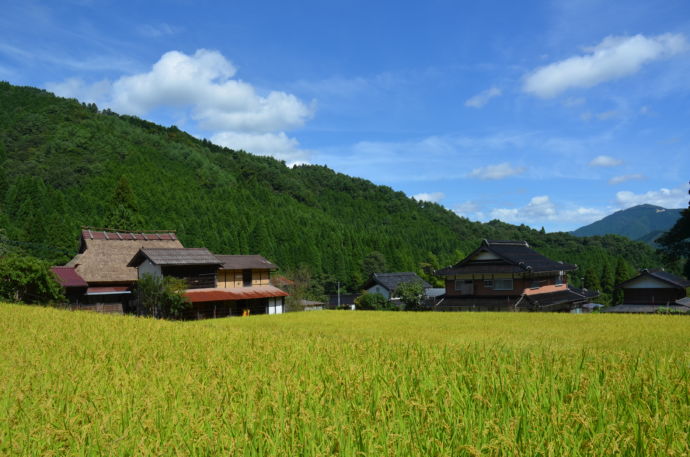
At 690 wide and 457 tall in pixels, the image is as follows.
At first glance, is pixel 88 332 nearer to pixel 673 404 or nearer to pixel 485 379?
pixel 485 379

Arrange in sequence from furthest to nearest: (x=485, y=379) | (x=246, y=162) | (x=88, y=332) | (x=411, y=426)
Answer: (x=246, y=162), (x=88, y=332), (x=485, y=379), (x=411, y=426)

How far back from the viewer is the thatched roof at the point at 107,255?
35750 mm

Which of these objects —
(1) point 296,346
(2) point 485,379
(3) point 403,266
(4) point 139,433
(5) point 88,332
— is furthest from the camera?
(3) point 403,266

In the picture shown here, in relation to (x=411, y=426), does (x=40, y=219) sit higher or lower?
higher

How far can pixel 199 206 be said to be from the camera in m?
77.9

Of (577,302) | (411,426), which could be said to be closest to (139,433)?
(411,426)

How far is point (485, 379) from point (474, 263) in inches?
1195

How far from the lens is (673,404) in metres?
3.97

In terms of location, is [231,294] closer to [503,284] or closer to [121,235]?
[121,235]

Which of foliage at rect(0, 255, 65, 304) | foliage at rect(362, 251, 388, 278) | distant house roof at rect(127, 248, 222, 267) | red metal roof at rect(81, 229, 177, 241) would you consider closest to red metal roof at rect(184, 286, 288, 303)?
distant house roof at rect(127, 248, 222, 267)

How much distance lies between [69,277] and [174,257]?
27.4 ft

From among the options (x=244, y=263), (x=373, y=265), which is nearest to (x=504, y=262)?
(x=244, y=263)

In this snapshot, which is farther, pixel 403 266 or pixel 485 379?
pixel 403 266

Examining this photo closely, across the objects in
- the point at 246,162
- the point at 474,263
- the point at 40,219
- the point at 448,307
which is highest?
the point at 246,162
